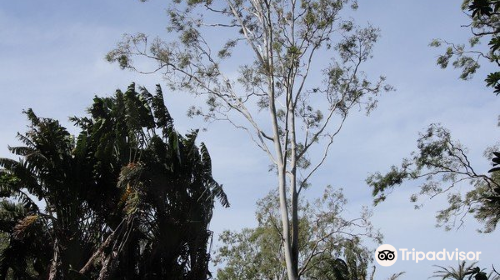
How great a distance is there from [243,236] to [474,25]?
1646cm

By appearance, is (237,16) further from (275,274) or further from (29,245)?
(275,274)

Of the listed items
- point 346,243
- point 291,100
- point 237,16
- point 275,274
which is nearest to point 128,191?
point 291,100

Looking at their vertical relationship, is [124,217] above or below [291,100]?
below

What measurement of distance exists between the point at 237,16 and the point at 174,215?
330 inches

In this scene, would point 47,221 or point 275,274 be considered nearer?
point 47,221

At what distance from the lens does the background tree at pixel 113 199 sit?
1457cm

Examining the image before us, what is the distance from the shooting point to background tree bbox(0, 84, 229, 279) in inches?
574

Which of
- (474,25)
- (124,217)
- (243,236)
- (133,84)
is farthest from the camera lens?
(243,236)

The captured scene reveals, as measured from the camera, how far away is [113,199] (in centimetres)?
1550

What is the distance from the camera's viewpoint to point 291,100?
19.1m

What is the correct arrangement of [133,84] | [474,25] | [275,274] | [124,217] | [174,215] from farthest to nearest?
[275,274]
[474,25]
[133,84]
[174,215]
[124,217]

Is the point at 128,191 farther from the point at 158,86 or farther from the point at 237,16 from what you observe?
the point at 237,16

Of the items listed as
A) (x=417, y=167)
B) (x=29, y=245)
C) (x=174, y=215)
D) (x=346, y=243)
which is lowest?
(x=29, y=245)

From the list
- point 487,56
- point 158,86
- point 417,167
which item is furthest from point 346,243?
point 158,86
